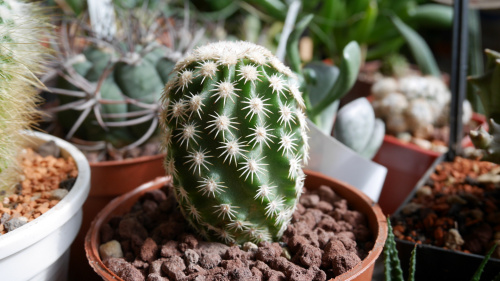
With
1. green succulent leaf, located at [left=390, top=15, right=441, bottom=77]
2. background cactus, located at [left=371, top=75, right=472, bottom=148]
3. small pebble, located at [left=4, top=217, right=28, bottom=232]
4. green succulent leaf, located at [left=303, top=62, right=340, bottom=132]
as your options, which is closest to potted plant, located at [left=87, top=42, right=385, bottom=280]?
small pebble, located at [left=4, top=217, right=28, bottom=232]

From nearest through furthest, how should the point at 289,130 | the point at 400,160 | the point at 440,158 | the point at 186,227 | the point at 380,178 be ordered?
the point at 289,130 < the point at 186,227 < the point at 380,178 < the point at 440,158 < the point at 400,160

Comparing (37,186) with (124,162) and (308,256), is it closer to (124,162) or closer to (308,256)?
(124,162)

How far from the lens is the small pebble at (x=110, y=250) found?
2.36 ft

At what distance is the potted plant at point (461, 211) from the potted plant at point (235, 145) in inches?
7.1

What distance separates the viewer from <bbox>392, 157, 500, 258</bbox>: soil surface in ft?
2.74

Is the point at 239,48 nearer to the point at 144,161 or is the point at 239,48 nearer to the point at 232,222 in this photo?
the point at 232,222

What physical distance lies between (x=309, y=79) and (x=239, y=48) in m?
0.33

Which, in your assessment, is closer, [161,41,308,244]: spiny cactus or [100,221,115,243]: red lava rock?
[161,41,308,244]: spiny cactus

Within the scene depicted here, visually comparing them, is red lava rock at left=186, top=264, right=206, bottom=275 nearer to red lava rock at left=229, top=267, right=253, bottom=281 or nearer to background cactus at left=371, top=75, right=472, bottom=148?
red lava rock at left=229, top=267, right=253, bottom=281

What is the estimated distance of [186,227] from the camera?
2.58ft

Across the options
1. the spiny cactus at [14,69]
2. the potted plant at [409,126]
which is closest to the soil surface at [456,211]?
the potted plant at [409,126]

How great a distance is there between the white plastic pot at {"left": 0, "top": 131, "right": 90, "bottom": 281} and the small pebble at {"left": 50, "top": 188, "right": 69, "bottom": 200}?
2cm

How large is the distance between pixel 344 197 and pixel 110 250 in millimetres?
425

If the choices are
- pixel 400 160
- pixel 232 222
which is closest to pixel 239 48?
pixel 232 222
